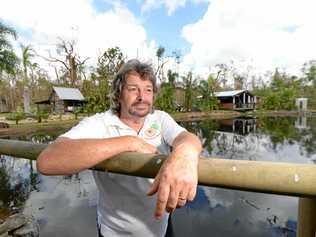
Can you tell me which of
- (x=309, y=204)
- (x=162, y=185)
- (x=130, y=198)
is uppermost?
(x=162, y=185)

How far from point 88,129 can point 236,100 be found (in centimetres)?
4731

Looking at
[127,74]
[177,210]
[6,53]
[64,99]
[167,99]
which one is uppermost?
[6,53]

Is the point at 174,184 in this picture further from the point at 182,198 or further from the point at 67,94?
the point at 67,94

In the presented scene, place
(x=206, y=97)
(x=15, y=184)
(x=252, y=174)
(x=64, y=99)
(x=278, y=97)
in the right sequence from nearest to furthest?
(x=252, y=174), (x=15, y=184), (x=64, y=99), (x=206, y=97), (x=278, y=97)

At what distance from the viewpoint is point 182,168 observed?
73cm

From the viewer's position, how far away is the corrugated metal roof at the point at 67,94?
1266 inches

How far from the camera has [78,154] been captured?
87 centimetres

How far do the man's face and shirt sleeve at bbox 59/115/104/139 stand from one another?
0.17m

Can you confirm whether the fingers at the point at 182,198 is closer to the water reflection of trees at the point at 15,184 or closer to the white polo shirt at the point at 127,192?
the white polo shirt at the point at 127,192

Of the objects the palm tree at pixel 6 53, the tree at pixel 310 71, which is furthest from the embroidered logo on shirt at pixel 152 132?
the tree at pixel 310 71

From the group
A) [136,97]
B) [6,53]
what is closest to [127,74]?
[136,97]

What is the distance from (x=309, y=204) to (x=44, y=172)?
33.4 inches

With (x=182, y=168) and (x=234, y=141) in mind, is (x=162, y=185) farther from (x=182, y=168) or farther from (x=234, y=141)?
(x=234, y=141)

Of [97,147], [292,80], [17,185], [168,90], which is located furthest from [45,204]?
[292,80]
